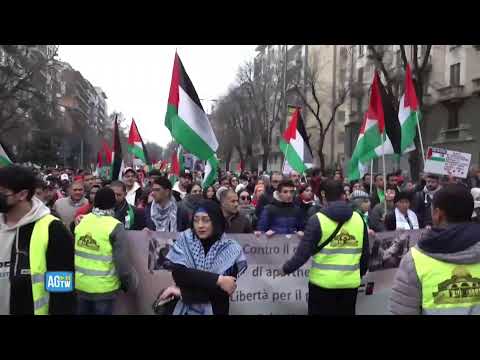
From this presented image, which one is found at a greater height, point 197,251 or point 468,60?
point 468,60

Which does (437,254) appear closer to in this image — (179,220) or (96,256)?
(96,256)

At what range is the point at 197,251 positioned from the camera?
3650 mm

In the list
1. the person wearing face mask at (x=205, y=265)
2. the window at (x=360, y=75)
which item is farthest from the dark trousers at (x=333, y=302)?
the window at (x=360, y=75)

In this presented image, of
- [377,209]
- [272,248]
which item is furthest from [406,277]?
[377,209]

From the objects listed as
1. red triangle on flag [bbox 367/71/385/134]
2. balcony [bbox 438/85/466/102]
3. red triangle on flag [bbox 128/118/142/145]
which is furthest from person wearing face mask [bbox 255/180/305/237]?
balcony [bbox 438/85/466/102]

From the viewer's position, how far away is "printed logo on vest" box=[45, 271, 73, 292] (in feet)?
9.99

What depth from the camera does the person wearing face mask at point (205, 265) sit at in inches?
140

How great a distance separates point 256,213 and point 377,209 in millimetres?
1892

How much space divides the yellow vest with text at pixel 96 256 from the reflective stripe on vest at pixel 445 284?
2696 mm

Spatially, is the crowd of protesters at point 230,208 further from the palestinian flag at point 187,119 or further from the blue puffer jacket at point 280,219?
the palestinian flag at point 187,119

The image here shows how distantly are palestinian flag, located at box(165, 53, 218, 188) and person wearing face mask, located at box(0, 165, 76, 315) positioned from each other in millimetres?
3523

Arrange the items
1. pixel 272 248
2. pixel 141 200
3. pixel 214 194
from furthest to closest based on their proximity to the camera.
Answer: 1. pixel 214 194
2. pixel 141 200
3. pixel 272 248

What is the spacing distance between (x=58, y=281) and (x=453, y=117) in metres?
35.0
